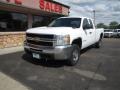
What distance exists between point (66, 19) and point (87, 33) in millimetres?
1198

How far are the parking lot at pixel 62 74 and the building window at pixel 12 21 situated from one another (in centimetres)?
551

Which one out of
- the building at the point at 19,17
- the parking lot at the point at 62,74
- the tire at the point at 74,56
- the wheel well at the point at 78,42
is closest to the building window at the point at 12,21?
the building at the point at 19,17

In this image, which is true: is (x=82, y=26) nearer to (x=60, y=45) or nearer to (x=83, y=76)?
(x=60, y=45)

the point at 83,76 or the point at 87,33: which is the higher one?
the point at 87,33

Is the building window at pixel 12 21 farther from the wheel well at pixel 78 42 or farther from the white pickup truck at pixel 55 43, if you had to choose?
the wheel well at pixel 78 42

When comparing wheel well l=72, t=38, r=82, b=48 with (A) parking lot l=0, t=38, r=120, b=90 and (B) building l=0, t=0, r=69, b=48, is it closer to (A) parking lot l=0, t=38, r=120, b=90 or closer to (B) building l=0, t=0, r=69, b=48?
A: (A) parking lot l=0, t=38, r=120, b=90

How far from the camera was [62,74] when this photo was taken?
19.7 ft

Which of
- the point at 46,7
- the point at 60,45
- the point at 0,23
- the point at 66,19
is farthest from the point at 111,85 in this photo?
the point at 46,7

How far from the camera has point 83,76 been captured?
588 centimetres

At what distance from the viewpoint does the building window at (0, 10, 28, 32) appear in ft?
41.3

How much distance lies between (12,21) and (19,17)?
0.81 meters

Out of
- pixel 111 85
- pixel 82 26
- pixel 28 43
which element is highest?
pixel 82 26

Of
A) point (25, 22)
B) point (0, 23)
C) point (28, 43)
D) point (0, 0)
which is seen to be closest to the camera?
point (28, 43)

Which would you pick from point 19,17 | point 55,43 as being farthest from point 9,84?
point 19,17
